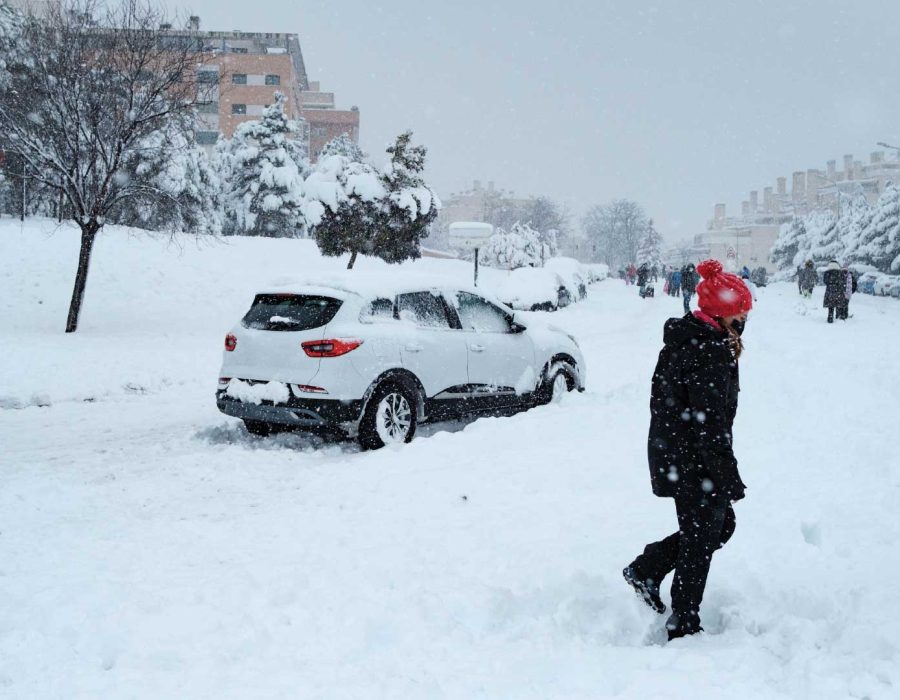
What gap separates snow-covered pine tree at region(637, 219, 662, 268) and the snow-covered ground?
103m

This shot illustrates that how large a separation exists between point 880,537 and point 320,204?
26.0m

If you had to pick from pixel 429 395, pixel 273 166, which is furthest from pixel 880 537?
pixel 273 166

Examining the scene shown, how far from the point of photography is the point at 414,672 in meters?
3.32

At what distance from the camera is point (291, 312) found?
727cm

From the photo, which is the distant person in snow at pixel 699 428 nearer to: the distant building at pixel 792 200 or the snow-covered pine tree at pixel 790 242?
the snow-covered pine tree at pixel 790 242

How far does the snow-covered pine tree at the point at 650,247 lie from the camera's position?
109688 mm

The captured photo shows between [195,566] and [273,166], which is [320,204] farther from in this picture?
[195,566]

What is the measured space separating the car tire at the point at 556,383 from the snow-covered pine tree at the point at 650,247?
4015 inches

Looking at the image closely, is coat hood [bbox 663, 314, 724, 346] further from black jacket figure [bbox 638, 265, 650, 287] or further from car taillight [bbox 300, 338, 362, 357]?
black jacket figure [bbox 638, 265, 650, 287]

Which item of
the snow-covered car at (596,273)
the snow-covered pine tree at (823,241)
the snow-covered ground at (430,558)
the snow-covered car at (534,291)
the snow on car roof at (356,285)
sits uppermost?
the snow-covered pine tree at (823,241)

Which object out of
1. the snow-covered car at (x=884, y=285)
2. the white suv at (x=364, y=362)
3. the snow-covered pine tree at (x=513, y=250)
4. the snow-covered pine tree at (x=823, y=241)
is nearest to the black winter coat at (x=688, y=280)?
the white suv at (x=364, y=362)

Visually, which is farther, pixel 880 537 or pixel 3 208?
pixel 3 208

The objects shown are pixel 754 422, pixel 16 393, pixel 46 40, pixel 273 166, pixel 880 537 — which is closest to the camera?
pixel 880 537

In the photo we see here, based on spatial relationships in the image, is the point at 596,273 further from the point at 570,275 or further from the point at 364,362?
the point at 364,362
